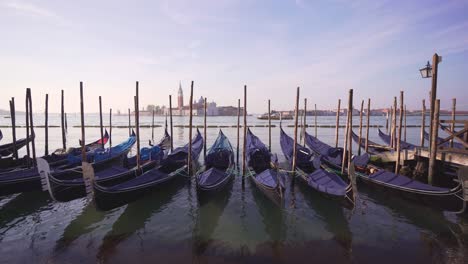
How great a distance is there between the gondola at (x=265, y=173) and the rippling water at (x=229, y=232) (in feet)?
2.65

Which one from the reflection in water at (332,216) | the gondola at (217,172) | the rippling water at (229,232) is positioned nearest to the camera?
the rippling water at (229,232)

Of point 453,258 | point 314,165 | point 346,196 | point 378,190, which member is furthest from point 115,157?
point 453,258

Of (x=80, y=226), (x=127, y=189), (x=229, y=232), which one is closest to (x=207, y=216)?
(x=229, y=232)

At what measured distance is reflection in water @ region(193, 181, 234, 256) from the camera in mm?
6711

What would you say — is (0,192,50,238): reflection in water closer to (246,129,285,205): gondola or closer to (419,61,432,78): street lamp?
(246,129,285,205): gondola

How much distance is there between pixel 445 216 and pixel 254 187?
6.60m

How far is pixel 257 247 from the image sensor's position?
6.52m

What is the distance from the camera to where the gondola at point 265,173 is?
8.02 meters

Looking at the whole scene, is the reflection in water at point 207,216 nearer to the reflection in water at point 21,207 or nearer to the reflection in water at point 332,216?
the reflection in water at point 332,216

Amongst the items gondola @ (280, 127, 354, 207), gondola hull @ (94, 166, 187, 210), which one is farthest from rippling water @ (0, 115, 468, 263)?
gondola @ (280, 127, 354, 207)

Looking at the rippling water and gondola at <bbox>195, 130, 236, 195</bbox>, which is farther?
gondola at <bbox>195, 130, 236, 195</bbox>

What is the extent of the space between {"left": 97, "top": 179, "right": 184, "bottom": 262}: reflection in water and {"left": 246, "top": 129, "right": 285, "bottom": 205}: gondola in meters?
3.45

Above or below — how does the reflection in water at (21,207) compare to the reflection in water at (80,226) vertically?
above

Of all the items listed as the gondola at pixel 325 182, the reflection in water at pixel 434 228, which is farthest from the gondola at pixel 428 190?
the gondola at pixel 325 182
